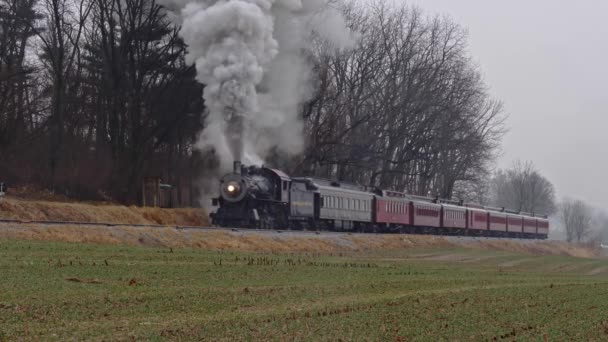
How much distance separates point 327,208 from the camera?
1710 inches

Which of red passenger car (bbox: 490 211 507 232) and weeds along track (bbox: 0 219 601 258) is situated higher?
red passenger car (bbox: 490 211 507 232)

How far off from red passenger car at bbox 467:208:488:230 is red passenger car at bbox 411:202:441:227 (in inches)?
271

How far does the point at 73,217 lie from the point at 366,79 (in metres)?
34.8

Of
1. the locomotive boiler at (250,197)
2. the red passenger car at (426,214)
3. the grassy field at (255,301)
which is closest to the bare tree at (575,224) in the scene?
the red passenger car at (426,214)

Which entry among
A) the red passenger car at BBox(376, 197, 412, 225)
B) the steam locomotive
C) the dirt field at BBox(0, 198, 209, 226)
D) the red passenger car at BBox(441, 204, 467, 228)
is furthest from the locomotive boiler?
the red passenger car at BBox(441, 204, 467, 228)

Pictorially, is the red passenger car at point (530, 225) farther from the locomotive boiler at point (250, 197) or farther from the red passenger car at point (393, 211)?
the locomotive boiler at point (250, 197)

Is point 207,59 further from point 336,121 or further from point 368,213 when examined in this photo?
point 336,121

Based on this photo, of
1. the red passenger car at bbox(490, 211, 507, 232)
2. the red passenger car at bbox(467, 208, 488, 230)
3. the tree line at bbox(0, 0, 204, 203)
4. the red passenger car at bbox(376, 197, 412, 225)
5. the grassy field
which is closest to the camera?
the grassy field

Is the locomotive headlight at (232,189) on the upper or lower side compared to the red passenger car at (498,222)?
upper

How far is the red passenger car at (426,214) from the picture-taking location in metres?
57.7

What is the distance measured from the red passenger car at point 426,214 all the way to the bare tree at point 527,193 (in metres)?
53.4

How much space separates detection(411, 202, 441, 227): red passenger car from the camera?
5772cm

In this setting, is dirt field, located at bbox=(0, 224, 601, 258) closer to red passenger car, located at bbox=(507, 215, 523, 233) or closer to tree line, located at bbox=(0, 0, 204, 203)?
tree line, located at bbox=(0, 0, 204, 203)

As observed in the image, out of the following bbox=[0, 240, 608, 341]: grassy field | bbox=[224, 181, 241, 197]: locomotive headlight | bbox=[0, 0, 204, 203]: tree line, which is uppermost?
bbox=[0, 0, 204, 203]: tree line
